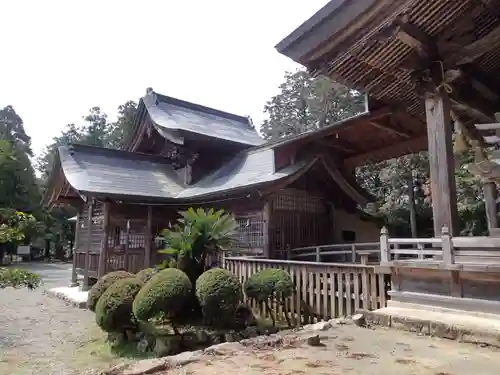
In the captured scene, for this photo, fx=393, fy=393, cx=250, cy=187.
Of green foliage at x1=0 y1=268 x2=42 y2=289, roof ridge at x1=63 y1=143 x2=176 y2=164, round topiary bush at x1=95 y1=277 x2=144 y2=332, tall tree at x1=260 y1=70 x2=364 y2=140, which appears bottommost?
round topiary bush at x1=95 y1=277 x2=144 y2=332

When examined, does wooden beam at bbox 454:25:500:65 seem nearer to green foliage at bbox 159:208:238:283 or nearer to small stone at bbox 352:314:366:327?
small stone at bbox 352:314:366:327

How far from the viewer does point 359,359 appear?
4.02 meters

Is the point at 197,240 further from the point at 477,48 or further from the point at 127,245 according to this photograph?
the point at 477,48

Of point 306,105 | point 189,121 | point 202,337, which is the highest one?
point 306,105

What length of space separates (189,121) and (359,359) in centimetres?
1671

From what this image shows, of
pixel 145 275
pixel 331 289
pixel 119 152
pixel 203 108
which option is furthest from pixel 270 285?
pixel 203 108

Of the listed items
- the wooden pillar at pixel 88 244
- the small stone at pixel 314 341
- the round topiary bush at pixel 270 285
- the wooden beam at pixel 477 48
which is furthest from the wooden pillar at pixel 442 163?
the wooden pillar at pixel 88 244

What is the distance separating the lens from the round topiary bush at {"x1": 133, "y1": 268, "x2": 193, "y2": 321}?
7.52 m

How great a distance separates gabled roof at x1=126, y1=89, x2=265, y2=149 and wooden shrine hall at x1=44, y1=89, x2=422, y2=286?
142 mm

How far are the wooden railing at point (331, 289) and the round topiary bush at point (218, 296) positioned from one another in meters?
1.35

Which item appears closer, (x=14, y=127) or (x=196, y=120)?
(x=196, y=120)

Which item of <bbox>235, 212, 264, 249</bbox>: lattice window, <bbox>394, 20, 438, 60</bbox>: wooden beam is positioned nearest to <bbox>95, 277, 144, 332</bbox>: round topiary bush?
<bbox>235, 212, 264, 249</bbox>: lattice window

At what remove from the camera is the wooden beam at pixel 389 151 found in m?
11.9

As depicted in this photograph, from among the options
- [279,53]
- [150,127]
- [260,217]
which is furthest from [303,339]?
[150,127]
